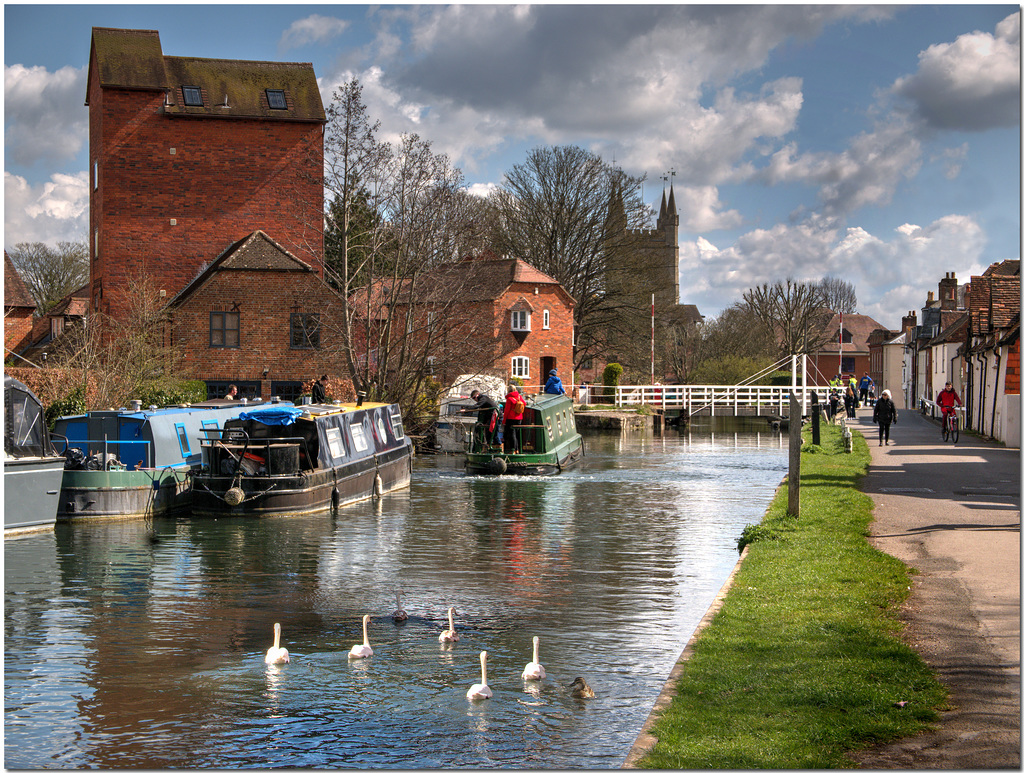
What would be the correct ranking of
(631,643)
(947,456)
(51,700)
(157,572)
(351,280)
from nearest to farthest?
(51,700) < (631,643) < (157,572) < (947,456) < (351,280)

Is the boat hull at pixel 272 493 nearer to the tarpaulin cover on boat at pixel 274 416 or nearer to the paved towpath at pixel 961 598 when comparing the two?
the tarpaulin cover on boat at pixel 274 416

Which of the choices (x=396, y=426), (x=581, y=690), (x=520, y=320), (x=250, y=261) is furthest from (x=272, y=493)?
(x=520, y=320)

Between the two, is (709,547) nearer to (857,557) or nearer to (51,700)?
(857,557)

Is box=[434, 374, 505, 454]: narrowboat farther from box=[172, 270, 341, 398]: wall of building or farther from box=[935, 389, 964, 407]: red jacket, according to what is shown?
box=[935, 389, 964, 407]: red jacket

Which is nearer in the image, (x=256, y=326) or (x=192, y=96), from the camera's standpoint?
(x=256, y=326)

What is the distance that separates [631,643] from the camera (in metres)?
9.54

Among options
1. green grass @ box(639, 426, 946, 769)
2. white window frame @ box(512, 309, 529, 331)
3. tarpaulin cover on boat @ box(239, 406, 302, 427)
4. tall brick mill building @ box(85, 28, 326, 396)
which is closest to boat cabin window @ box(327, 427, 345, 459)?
tarpaulin cover on boat @ box(239, 406, 302, 427)

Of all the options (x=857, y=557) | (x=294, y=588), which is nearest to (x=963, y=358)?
(x=857, y=557)

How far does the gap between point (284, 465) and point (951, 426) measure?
1985 centimetres

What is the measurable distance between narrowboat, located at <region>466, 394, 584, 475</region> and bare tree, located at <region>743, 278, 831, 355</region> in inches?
1850

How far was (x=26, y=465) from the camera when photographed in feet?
50.7

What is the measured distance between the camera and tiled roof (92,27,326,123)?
3831 cm

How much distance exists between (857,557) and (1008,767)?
5938 millimetres

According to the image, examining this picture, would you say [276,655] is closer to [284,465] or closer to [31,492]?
[31,492]
